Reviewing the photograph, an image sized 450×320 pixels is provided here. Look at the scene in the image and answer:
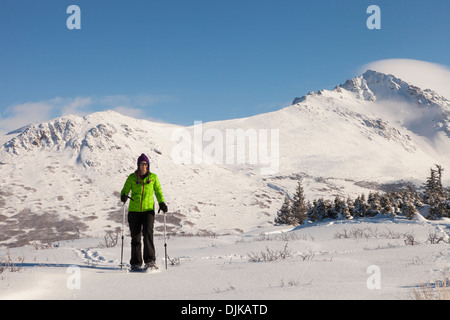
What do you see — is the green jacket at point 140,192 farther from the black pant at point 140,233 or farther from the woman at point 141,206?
the black pant at point 140,233

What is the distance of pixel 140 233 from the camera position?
6273 mm

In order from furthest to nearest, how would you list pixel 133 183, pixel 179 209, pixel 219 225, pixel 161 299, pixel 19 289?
pixel 179 209 → pixel 219 225 → pixel 133 183 → pixel 19 289 → pixel 161 299

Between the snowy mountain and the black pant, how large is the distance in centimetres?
3496

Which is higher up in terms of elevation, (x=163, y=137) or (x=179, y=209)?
(x=163, y=137)

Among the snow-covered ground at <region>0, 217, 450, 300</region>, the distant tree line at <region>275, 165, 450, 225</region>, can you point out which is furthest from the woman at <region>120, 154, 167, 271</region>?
the distant tree line at <region>275, 165, 450, 225</region>

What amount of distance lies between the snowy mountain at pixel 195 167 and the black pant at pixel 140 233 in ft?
115

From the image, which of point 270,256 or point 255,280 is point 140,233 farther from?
point 255,280

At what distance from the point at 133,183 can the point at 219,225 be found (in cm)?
4155

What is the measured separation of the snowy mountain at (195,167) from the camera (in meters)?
46.2

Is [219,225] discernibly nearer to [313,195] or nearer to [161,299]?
[313,195]

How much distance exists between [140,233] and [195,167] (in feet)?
216

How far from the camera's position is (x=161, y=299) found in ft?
11.6

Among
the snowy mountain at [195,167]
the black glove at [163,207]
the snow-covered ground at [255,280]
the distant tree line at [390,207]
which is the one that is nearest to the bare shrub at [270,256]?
the snow-covered ground at [255,280]

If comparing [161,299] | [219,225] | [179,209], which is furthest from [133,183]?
[179,209]
